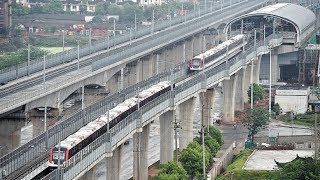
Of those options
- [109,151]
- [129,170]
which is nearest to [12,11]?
[129,170]

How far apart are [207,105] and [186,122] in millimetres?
6847

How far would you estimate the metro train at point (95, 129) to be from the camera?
4025cm

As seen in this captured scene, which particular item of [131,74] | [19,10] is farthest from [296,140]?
[19,10]

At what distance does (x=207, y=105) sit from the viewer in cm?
6838

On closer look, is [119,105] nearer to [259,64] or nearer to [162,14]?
[259,64]

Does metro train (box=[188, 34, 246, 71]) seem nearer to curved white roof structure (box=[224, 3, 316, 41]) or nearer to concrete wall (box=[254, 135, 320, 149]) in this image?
curved white roof structure (box=[224, 3, 316, 41])

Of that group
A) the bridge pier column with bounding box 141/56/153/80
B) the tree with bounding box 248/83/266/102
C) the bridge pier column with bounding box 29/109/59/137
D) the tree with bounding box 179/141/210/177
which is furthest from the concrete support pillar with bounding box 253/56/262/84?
the tree with bounding box 179/141/210/177

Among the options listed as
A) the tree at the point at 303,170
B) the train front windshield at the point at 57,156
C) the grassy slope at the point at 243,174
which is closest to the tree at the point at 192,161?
the grassy slope at the point at 243,174

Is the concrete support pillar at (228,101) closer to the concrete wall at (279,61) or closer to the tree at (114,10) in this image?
the concrete wall at (279,61)

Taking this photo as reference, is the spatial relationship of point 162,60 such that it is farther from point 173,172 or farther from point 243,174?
point 173,172

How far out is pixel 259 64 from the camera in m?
86.3

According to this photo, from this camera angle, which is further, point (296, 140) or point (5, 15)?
point (5, 15)

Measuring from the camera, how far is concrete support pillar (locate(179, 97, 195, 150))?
61.0m

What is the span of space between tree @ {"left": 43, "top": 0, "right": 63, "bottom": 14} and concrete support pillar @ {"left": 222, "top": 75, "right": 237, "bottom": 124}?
79.0m
